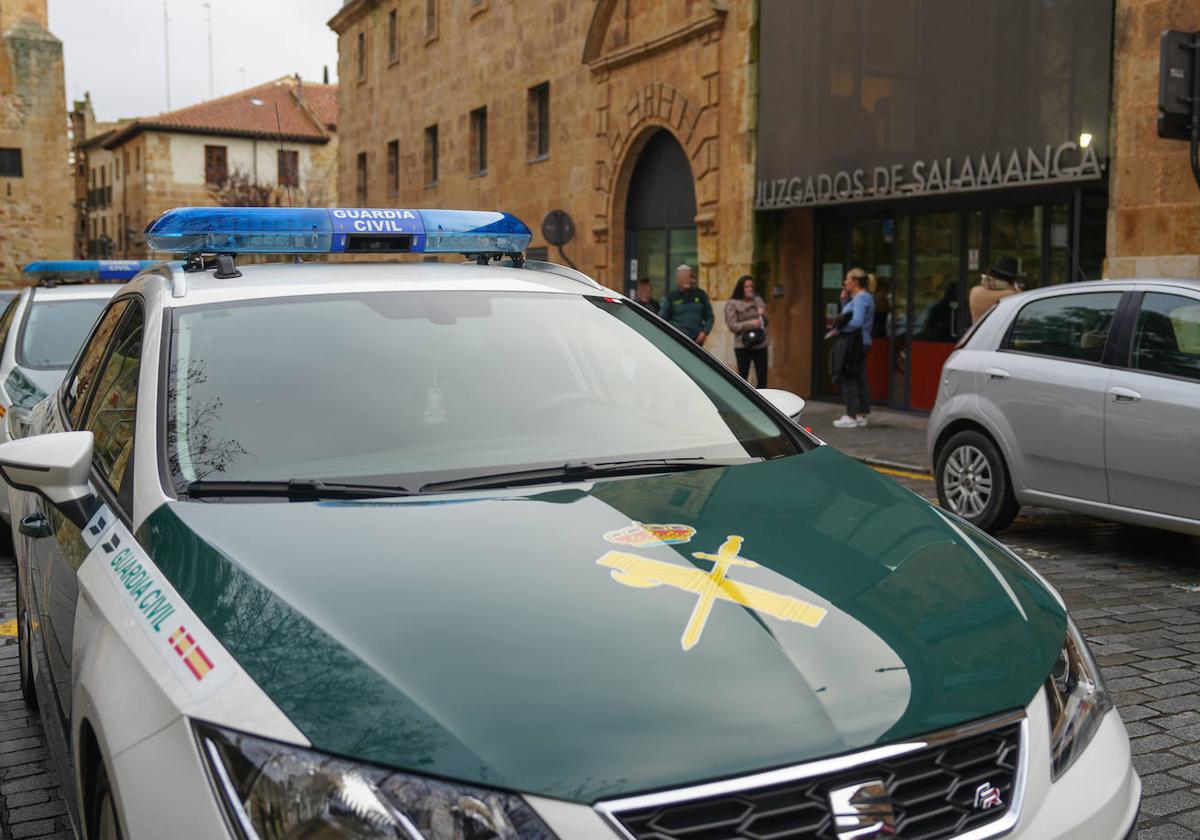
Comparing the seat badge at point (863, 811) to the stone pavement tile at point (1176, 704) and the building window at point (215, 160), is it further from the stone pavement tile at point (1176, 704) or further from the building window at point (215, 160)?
the building window at point (215, 160)

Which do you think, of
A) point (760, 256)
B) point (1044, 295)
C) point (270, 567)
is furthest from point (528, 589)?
point (760, 256)

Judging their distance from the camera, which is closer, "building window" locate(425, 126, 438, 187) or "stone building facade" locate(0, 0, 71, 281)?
"building window" locate(425, 126, 438, 187)

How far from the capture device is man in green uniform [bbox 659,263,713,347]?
15977 mm

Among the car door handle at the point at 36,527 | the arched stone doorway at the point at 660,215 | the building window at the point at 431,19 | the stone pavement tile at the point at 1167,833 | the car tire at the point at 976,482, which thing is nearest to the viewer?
the car door handle at the point at 36,527

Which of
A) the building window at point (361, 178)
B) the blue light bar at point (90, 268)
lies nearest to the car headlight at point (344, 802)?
the blue light bar at point (90, 268)

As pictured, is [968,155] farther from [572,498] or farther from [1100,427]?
[572,498]

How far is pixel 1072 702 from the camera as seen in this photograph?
230cm

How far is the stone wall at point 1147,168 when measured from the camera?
11.9 m

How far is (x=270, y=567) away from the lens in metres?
2.31

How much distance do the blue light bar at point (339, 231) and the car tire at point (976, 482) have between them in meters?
4.49

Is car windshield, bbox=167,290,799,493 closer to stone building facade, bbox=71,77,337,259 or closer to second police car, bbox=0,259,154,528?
second police car, bbox=0,259,154,528

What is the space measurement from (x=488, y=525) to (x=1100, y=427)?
5656 millimetres

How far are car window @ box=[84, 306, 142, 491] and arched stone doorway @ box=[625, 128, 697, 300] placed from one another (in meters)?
17.1

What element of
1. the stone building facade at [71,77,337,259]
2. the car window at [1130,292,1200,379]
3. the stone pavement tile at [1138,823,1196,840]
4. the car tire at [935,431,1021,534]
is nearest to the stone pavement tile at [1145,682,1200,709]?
the stone pavement tile at [1138,823,1196,840]
